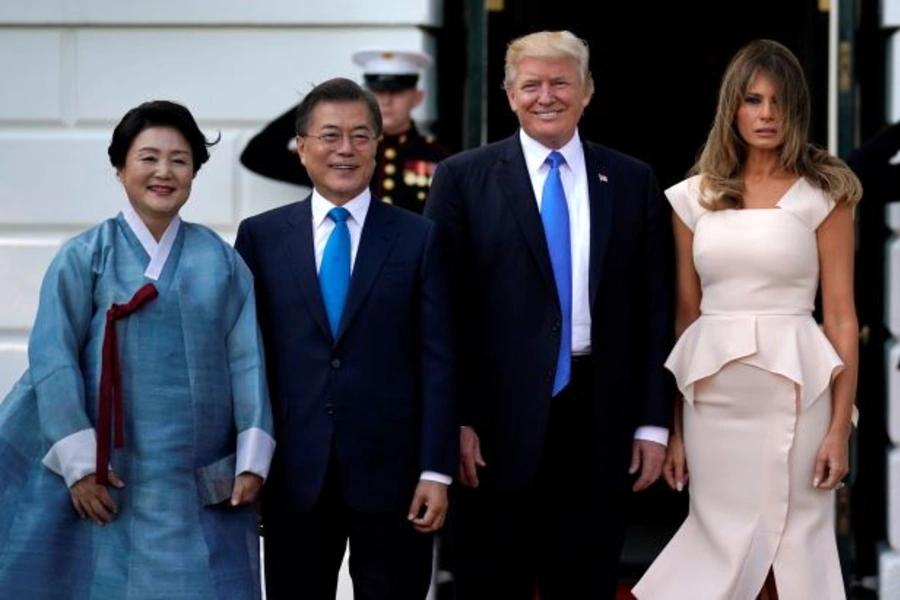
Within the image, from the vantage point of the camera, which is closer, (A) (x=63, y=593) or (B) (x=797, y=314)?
(A) (x=63, y=593)

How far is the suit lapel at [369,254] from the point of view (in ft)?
15.6

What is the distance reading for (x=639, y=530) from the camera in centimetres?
830

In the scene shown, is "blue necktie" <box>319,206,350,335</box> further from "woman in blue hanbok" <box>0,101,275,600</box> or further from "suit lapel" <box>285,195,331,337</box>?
"woman in blue hanbok" <box>0,101,275,600</box>

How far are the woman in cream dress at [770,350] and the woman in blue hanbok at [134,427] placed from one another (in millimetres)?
1220

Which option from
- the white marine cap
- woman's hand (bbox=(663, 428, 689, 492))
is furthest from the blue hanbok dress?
the white marine cap

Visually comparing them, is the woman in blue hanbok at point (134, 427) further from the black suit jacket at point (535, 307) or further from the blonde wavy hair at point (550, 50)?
the blonde wavy hair at point (550, 50)

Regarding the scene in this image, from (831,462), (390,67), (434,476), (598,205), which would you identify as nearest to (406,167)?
(390,67)

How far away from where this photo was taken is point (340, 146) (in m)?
4.80

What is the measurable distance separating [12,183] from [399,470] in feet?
10.2

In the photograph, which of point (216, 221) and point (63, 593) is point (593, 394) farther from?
point (216, 221)

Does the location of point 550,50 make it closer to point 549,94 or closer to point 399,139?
point 549,94

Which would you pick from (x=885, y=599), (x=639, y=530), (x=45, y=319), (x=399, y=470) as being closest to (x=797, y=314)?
(x=399, y=470)

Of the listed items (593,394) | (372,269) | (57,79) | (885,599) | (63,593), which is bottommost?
(885,599)

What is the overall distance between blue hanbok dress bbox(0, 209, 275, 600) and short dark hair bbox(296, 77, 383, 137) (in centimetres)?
53
